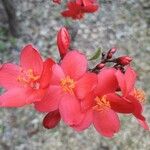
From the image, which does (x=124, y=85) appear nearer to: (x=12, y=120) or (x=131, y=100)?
(x=131, y=100)

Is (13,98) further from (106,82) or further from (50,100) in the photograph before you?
(106,82)

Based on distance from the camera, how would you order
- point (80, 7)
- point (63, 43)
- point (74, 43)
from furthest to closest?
1. point (74, 43)
2. point (80, 7)
3. point (63, 43)

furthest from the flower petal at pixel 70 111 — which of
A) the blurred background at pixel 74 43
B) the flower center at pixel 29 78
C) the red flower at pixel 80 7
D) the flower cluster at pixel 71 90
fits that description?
the blurred background at pixel 74 43

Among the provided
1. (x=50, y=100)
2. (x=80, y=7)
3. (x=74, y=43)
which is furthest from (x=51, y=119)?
(x=74, y=43)

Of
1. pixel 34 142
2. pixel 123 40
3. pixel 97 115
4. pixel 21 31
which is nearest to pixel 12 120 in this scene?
pixel 34 142

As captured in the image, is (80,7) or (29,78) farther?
(80,7)

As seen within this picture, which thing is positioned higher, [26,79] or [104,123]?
[26,79]

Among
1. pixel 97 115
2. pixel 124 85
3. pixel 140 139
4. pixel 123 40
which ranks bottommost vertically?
pixel 140 139
